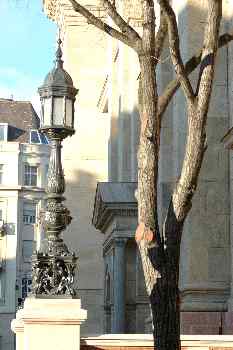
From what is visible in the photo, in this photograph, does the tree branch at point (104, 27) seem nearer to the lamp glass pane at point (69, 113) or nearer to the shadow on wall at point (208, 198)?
the lamp glass pane at point (69, 113)

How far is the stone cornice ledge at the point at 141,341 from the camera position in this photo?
1284cm

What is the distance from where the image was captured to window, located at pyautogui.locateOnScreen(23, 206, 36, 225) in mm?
70812

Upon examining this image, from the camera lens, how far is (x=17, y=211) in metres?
69.9

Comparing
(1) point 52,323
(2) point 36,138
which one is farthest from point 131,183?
(2) point 36,138

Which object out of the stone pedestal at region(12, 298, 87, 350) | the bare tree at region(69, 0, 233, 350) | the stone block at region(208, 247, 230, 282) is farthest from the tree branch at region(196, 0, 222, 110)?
the stone block at region(208, 247, 230, 282)

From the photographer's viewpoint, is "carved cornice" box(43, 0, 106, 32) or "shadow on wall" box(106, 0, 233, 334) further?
"carved cornice" box(43, 0, 106, 32)

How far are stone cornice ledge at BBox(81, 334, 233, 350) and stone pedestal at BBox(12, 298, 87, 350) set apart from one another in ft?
1.09

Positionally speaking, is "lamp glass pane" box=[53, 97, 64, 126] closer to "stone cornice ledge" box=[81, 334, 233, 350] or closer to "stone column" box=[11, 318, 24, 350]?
"stone column" box=[11, 318, 24, 350]

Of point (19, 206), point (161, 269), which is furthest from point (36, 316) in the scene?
point (19, 206)

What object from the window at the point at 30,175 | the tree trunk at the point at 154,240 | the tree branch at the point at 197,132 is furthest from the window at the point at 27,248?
the tree branch at the point at 197,132

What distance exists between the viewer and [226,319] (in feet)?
56.9

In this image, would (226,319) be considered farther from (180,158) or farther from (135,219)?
(135,219)

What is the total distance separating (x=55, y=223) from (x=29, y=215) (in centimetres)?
5900

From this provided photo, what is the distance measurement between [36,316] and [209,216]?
6865mm
